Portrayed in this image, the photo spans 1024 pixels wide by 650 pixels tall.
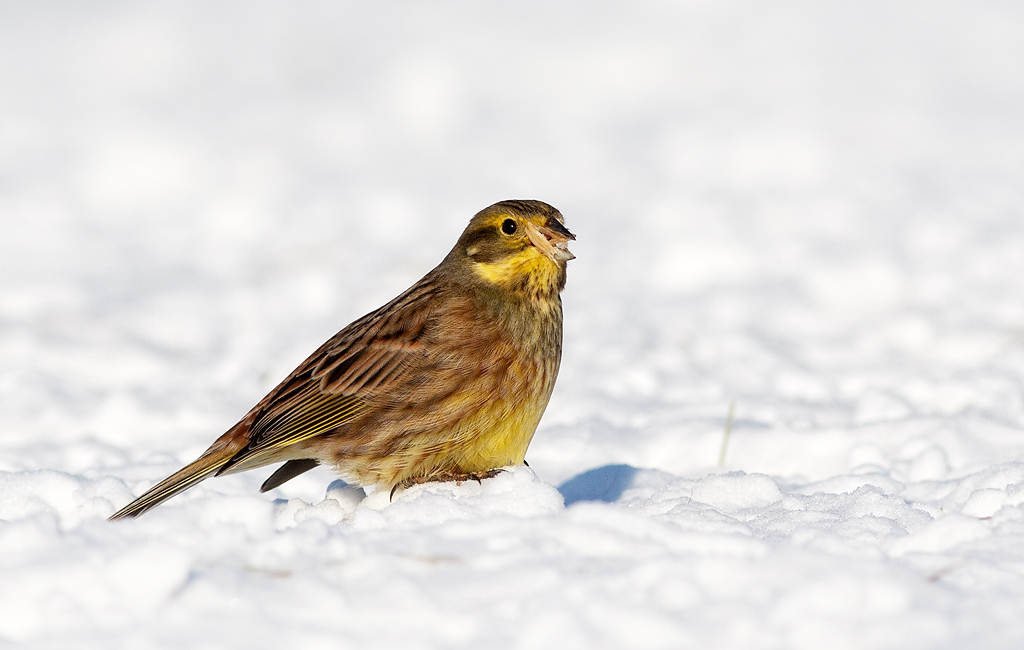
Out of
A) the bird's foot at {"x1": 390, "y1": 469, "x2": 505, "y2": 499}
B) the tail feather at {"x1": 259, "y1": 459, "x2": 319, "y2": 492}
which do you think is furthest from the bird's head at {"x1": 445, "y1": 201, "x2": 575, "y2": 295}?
the tail feather at {"x1": 259, "y1": 459, "x2": 319, "y2": 492}

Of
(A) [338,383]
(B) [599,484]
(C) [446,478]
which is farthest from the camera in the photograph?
(B) [599,484]

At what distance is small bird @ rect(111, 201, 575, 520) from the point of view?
4.46m

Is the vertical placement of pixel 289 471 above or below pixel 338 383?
below

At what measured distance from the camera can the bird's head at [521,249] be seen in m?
4.89

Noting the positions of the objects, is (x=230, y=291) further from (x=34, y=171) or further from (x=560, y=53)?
(x=560, y=53)

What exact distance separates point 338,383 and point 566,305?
14.0ft

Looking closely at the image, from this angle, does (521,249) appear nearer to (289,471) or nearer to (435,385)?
(435,385)

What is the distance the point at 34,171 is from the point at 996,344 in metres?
9.25

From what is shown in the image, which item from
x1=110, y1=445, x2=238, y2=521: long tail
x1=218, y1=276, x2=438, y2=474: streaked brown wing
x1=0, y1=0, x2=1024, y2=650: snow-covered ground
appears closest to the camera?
x1=0, y1=0, x2=1024, y2=650: snow-covered ground

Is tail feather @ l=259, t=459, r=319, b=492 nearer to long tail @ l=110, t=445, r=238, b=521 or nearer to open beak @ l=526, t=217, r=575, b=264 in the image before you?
long tail @ l=110, t=445, r=238, b=521

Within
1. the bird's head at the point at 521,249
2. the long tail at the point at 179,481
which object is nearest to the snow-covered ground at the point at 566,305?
the long tail at the point at 179,481

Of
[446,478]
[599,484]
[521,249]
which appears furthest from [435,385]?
[599,484]

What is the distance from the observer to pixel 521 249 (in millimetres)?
4930

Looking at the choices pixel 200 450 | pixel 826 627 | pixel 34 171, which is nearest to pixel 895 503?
pixel 826 627
